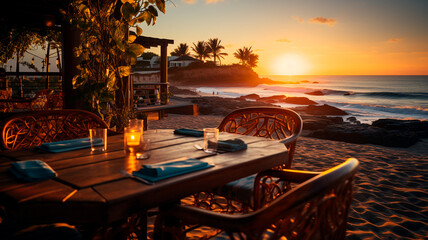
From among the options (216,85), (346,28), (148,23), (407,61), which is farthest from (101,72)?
(216,85)

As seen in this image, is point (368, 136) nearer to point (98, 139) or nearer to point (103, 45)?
point (103, 45)

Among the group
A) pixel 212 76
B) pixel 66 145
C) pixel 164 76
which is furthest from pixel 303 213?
pixel 212 76

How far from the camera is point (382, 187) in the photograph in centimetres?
325

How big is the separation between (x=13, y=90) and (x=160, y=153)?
9821 millimetres

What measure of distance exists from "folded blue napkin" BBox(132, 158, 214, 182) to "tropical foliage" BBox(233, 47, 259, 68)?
6019cm

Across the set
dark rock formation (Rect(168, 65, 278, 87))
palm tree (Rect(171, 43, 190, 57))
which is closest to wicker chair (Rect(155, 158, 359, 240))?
dark rock formation (Rect(168, 65, 278, 87))

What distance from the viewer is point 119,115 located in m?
4.14

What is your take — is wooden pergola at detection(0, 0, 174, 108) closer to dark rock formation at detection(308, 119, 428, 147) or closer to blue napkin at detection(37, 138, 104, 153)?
blue napkin at detection(37, 138, 104, 153)

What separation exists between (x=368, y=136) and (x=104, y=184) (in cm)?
638

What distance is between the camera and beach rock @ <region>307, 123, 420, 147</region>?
5.93m

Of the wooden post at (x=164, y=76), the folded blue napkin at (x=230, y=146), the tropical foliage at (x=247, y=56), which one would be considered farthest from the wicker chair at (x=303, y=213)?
the tropical foliage at (x=247, y=56)

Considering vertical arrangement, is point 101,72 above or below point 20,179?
above

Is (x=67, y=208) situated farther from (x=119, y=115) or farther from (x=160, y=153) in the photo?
(x=119, y=115)

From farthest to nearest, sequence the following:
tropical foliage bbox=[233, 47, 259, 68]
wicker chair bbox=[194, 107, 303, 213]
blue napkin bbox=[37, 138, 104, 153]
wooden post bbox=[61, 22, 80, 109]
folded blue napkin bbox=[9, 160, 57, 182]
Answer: tropical foliage bbox=[233, 47, 259, 68]
wooden post bbox=[61, 22, 80, 109]
wicker chair bbox=[194, 107, 303, 213]
blue napkin bbox=[37, 138, 104, 153]
folded blue napkin bbox=[9, 160, 57, 182]
